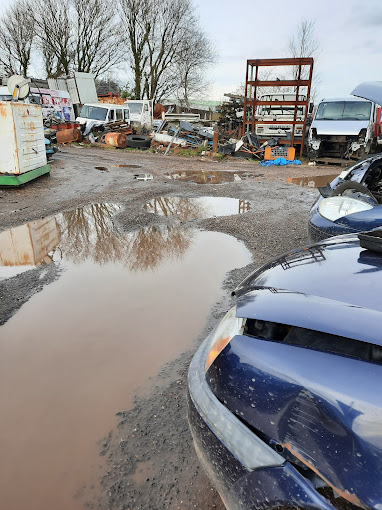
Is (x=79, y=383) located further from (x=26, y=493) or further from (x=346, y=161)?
(x=346, y=161)

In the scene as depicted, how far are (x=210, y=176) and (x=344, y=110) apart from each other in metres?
6.40

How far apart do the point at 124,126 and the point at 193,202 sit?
A: 14662 mm

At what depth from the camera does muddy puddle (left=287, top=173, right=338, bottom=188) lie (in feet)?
34.3

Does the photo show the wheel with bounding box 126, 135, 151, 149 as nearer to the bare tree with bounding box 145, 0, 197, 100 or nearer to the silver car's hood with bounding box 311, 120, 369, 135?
the silver car's hood with bounding box 311, 120, 369, 135

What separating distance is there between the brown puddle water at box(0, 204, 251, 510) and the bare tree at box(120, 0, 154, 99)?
1305 inches

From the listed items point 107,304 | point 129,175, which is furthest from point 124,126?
point 107,304

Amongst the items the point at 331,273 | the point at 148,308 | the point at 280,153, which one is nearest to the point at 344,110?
the point at 280,153

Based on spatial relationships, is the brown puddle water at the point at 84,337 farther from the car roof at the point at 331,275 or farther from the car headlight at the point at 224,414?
the car roof at the point at 331,275

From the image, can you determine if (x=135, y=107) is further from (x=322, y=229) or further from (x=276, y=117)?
(x=322, y=229)

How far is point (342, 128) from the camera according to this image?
13.4m

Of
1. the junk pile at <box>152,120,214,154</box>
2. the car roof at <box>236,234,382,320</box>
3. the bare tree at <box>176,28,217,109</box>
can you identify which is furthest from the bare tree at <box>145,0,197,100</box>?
the car roof at <box>236,234,382,320</box>

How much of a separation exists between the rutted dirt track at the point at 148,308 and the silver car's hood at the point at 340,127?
3.64 metres

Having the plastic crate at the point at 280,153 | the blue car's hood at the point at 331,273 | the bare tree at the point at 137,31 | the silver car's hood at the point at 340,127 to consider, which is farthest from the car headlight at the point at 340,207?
the bare tree at the point at 137,31

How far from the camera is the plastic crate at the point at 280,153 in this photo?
1493 cm
